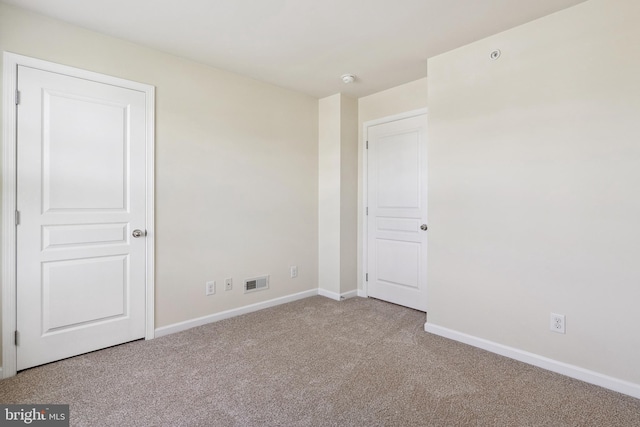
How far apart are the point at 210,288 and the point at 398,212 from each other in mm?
2130

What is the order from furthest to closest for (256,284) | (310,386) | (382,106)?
(382,106), (256,284), (310,386)

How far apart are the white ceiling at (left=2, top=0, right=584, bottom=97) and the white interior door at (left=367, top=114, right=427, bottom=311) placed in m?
0.77

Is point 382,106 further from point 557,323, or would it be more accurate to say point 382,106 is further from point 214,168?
point 557,323

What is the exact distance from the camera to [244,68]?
3.12m

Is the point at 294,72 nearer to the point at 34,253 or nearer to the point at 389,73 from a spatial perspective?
the point at 389,73

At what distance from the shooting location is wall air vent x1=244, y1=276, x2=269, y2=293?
3.39 m

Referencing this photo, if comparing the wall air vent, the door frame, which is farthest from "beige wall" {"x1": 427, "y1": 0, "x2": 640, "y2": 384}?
the door frame

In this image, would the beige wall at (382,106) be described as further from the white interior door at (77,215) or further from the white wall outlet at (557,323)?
the white interior door at (77,215)

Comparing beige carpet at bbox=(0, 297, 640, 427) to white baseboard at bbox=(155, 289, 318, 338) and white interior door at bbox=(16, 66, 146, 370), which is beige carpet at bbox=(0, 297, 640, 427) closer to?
white baseboard at bbox=(155, 289, 318, 338)

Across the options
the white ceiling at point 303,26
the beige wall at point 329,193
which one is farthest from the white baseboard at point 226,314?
the white ceiling at point 303,26

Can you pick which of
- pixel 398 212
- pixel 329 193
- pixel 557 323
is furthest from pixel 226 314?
pixel 557 323

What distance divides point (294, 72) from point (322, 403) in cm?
286

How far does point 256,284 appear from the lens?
3463mm

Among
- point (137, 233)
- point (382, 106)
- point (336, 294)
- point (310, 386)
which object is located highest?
point (382, 106)
